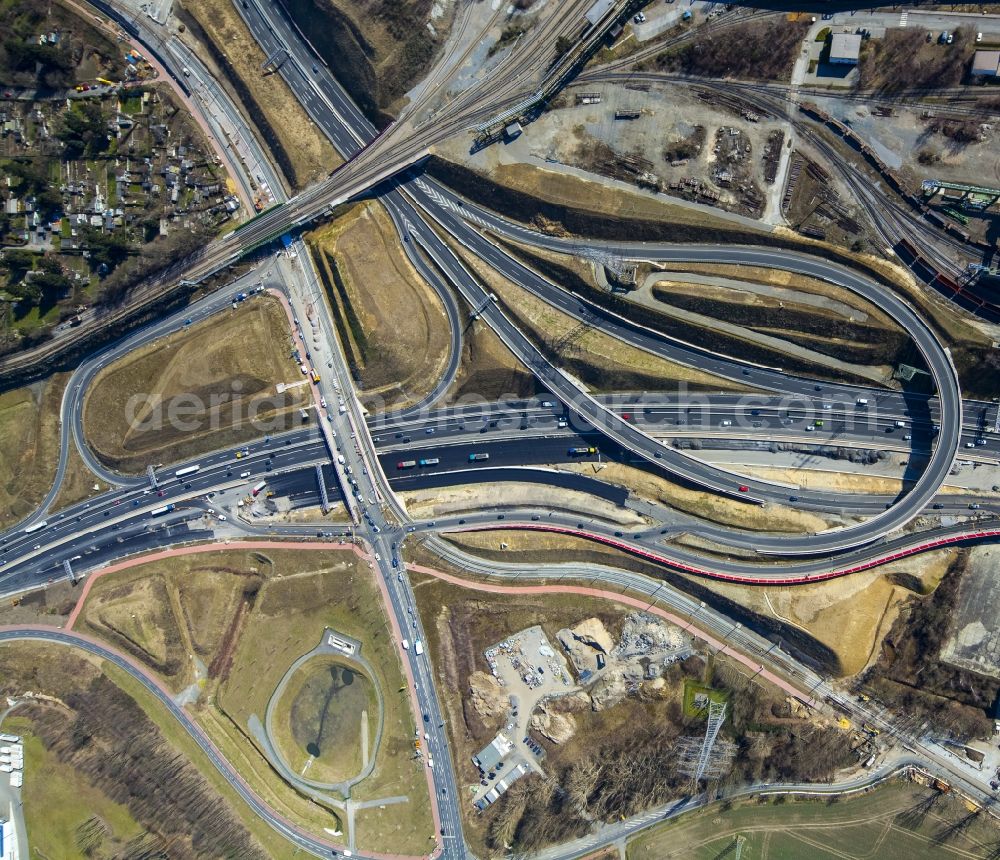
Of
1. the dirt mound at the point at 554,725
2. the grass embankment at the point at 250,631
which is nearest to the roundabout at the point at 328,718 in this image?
the grass embankment at the point at 250,631

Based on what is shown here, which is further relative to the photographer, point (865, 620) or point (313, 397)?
point (313, 397)

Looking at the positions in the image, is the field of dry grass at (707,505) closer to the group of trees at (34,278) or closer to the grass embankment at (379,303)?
the grass embankment at (379,303)

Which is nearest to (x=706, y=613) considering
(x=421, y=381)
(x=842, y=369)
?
(x=842, y=369)

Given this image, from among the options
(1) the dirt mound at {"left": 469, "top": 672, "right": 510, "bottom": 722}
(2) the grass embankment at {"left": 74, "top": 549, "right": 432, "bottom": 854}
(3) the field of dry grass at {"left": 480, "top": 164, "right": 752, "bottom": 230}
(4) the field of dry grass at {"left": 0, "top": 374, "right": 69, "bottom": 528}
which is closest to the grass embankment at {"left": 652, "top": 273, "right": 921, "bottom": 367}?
(3) the field of dry grass at {"left": 480, "top": 164, "right": 752, "bottom": 230}

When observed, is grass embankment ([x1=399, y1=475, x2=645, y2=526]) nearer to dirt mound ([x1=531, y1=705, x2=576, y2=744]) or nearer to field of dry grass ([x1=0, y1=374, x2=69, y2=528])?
dirt mound ([x1=531, y1=705, x2=576, y2=744])

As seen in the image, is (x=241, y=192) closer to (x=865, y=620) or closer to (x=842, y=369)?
(x=842, y=369)
